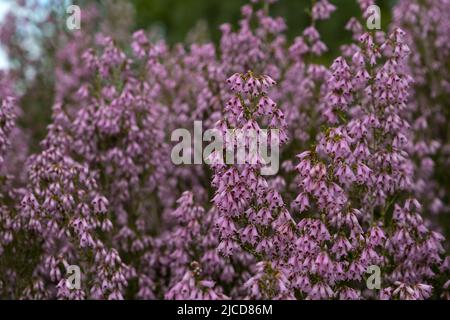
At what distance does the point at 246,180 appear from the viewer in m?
6.45

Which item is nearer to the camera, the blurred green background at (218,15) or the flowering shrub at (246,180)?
the flowering shrub at (246,180)

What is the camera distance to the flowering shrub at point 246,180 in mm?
6621

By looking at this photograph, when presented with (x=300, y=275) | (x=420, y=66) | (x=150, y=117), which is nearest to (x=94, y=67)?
(x=150, y=117)

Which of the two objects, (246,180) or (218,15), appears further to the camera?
(218,15)

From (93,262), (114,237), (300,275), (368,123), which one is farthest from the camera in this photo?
(114,237)

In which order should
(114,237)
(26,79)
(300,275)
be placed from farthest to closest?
(26,79) < (114,237) < (300,275)

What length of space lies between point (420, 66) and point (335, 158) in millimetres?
5807

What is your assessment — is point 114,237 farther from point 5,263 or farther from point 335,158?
point 335,158

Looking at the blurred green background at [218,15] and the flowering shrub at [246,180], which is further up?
the blurred green background at [218,15]

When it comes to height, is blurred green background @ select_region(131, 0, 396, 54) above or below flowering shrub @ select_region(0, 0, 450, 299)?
above

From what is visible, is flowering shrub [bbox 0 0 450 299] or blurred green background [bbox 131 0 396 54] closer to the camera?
flowering shrub [bbox 0 0 450 299]

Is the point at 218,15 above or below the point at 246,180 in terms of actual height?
above

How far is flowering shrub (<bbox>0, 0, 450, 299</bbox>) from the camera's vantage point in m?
6.62

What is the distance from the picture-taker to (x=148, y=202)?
11547 mm
